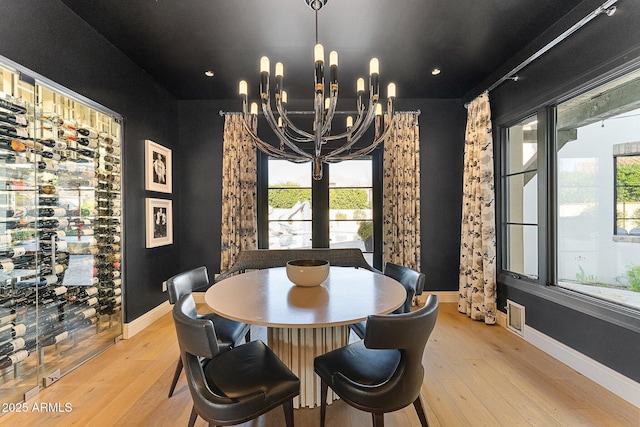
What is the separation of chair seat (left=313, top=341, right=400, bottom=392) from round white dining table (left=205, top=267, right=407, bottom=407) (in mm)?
164

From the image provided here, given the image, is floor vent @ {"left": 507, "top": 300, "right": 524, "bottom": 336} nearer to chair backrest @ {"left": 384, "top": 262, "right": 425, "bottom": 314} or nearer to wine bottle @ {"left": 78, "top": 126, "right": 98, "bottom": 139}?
chair backrest @ {"left": 384, "top": 262, "right": 425, "bottom": 314}

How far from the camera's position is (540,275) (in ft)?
8.82

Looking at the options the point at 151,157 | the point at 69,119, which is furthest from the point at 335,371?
the point at 151,157

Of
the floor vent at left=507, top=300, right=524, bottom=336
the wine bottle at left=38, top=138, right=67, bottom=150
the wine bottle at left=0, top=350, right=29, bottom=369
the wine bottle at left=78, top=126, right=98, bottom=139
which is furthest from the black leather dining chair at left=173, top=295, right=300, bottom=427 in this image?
the floor vent at left=507, top=300, right=524, bottom=336

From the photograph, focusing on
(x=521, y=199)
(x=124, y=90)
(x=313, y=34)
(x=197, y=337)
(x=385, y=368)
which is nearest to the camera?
(x=197, y=337)

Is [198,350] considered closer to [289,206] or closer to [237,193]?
[237,193]

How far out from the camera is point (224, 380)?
1351 mm

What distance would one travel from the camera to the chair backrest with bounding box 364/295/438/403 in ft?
3.85

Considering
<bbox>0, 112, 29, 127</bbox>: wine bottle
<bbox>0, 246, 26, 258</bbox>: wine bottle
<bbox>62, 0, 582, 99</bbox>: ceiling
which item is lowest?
<bbox>0, 246, 26, 258</bbox>: wine bottle

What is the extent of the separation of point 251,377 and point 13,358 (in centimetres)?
174

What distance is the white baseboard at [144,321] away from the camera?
2.90m

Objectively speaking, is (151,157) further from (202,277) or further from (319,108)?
(319,108)

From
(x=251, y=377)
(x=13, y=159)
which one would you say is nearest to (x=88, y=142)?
(x=13, y=159)

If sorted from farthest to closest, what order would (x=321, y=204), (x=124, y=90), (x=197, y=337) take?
(x=321, y=204)
(x=124, y=90)
(x=197, y=337)
